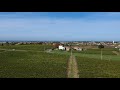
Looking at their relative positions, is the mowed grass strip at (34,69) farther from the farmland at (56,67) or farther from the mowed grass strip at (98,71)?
the mowed grass strip at (98,71)

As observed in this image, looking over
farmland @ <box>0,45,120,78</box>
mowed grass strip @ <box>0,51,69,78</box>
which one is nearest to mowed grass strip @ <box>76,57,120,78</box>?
farmland @ <box>0,45,120,78</box>

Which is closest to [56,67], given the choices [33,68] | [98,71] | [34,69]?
[34,69]

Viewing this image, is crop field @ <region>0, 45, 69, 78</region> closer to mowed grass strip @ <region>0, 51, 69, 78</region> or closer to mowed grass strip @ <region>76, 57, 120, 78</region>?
mowed grass strip @ <region>0, 51, 69, 78</region>

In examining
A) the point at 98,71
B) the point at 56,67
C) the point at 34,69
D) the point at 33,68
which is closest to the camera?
the point at 98,71

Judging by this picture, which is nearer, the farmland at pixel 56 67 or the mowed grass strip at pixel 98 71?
the mowed grass strip at pixel 98 71

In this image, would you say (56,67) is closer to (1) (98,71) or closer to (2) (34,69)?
(2) (34,69)

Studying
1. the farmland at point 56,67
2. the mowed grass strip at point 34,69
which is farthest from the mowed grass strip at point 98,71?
the mowed grass strip at point 34,69
